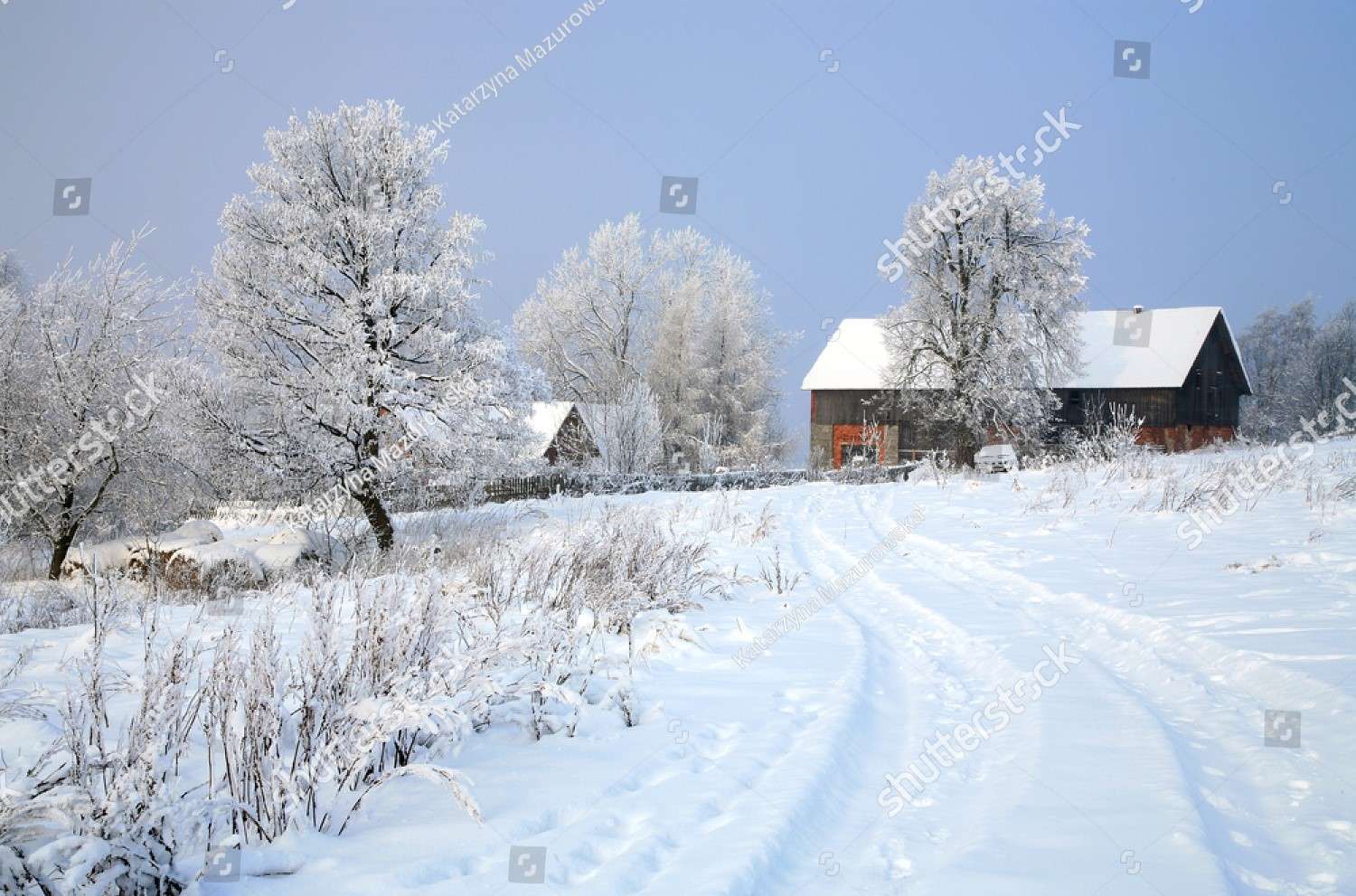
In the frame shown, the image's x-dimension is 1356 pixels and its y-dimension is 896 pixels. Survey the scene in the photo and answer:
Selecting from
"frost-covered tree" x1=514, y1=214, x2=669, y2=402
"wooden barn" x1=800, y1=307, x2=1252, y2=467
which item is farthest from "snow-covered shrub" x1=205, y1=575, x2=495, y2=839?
"frost-covered tree" x1=514, y1=214, x2=669, y2=402

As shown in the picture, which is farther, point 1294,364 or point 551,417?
point 1294,364

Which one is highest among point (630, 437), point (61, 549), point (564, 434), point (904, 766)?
point (564, 434)

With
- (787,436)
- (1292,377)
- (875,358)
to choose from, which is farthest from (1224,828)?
(1292,377)

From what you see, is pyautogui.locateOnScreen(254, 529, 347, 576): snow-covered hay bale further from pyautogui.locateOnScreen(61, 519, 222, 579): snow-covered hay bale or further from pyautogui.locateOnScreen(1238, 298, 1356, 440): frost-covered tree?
pyautogui.locateOnScreen(1238, 298, 1356, 440): frost-covered tree

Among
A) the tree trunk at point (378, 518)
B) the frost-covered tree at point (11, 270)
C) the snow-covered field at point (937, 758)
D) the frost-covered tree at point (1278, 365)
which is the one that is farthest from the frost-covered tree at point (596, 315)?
the frost-covered tree at point (1278, 365)

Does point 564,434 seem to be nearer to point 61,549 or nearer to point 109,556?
point 61,549

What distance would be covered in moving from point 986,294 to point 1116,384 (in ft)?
43.8

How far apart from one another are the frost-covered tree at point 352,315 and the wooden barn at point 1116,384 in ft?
70.9

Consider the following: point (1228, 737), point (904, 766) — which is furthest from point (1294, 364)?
point (904, 766)

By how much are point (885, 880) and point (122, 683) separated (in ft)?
11.6

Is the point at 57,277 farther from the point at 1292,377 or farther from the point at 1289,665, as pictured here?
the point at 1292,377

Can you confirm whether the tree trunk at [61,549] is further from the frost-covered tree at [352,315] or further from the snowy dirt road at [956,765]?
the snowy dirt road at [956,765]

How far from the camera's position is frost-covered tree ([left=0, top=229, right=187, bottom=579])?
50.7 feet

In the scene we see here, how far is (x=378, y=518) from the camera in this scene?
17438 mm
